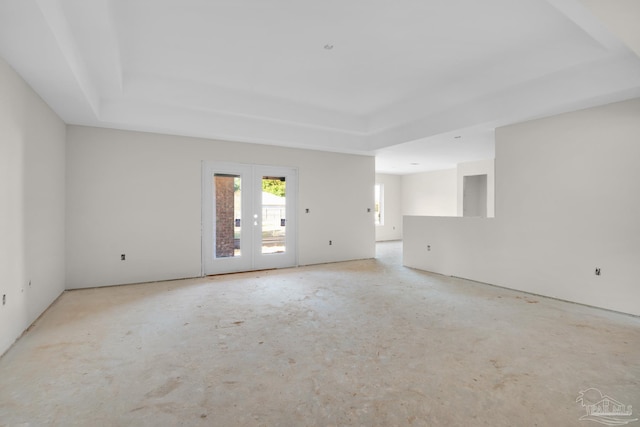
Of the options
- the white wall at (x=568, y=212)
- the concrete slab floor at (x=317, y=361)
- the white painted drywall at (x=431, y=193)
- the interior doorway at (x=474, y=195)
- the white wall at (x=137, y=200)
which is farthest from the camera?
the white painted drywall at (x=431, y=193)

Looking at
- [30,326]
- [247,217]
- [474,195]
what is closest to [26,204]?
[30,326]

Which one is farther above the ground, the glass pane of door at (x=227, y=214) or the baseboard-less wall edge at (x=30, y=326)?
the glass pane of door at (x=227, y=214)

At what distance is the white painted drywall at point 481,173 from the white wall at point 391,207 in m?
2.72

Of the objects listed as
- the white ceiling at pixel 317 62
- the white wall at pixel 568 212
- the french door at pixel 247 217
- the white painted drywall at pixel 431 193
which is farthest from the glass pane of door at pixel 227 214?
the white painted drywall at pixel 431 193

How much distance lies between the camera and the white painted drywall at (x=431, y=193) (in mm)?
10016

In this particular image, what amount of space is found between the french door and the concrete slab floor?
162cm

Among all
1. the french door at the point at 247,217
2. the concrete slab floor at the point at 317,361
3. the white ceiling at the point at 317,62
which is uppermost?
the white ceiling at the point at 317,62

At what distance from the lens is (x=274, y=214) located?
21.0 ft

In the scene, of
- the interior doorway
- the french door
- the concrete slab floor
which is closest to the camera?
the concrete slab floor

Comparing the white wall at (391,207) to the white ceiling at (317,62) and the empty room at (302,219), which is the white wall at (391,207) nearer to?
the empty room at (302,219)

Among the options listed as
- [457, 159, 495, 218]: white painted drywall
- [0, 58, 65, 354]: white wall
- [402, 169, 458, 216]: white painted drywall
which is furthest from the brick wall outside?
[402, 169, 458, 216]: white painted drywall

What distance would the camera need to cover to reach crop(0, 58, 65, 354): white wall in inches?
110

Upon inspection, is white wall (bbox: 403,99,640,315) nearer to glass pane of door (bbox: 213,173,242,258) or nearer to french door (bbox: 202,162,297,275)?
french door (bbox: 202,162,297,275)

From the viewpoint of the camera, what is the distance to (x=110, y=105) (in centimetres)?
460
